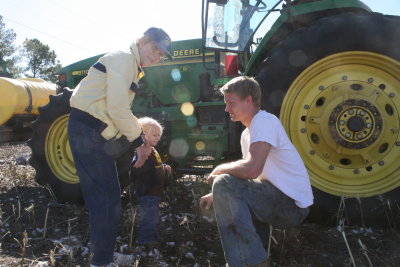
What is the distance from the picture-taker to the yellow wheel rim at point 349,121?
3.20 m

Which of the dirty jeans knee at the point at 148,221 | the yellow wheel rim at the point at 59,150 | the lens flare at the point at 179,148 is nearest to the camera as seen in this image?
the dirty jeans knee at the point at 148,221

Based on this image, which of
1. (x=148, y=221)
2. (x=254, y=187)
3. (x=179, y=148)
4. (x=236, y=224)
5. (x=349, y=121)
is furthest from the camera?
(x=179, y=148)

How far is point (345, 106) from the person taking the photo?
3.24m

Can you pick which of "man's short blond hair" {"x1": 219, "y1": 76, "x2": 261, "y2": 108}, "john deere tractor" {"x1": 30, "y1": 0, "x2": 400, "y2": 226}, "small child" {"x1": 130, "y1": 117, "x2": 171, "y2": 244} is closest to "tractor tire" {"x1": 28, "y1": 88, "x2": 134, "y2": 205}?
"small child" {"x1": 130, "y1": 117, "x2": 171, "y2": 244}

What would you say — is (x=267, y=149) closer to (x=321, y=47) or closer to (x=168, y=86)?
(x=321, y=47)

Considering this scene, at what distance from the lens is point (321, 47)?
127 inches

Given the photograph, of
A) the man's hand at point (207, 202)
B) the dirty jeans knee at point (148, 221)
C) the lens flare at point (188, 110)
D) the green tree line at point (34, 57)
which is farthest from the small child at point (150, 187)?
the green tree line at point (34, 57)

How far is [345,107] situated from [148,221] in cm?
190

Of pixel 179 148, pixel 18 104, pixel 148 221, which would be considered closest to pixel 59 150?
pixel 179 148

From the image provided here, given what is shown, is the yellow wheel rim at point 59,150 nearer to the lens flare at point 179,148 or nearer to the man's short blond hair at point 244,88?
the lens flare at point 179,148

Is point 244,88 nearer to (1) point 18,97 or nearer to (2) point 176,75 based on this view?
(2) point 176,75

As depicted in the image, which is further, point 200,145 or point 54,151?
point 54,151

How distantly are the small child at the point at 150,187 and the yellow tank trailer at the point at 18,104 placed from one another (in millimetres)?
4121

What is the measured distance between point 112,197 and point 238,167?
87 cm
